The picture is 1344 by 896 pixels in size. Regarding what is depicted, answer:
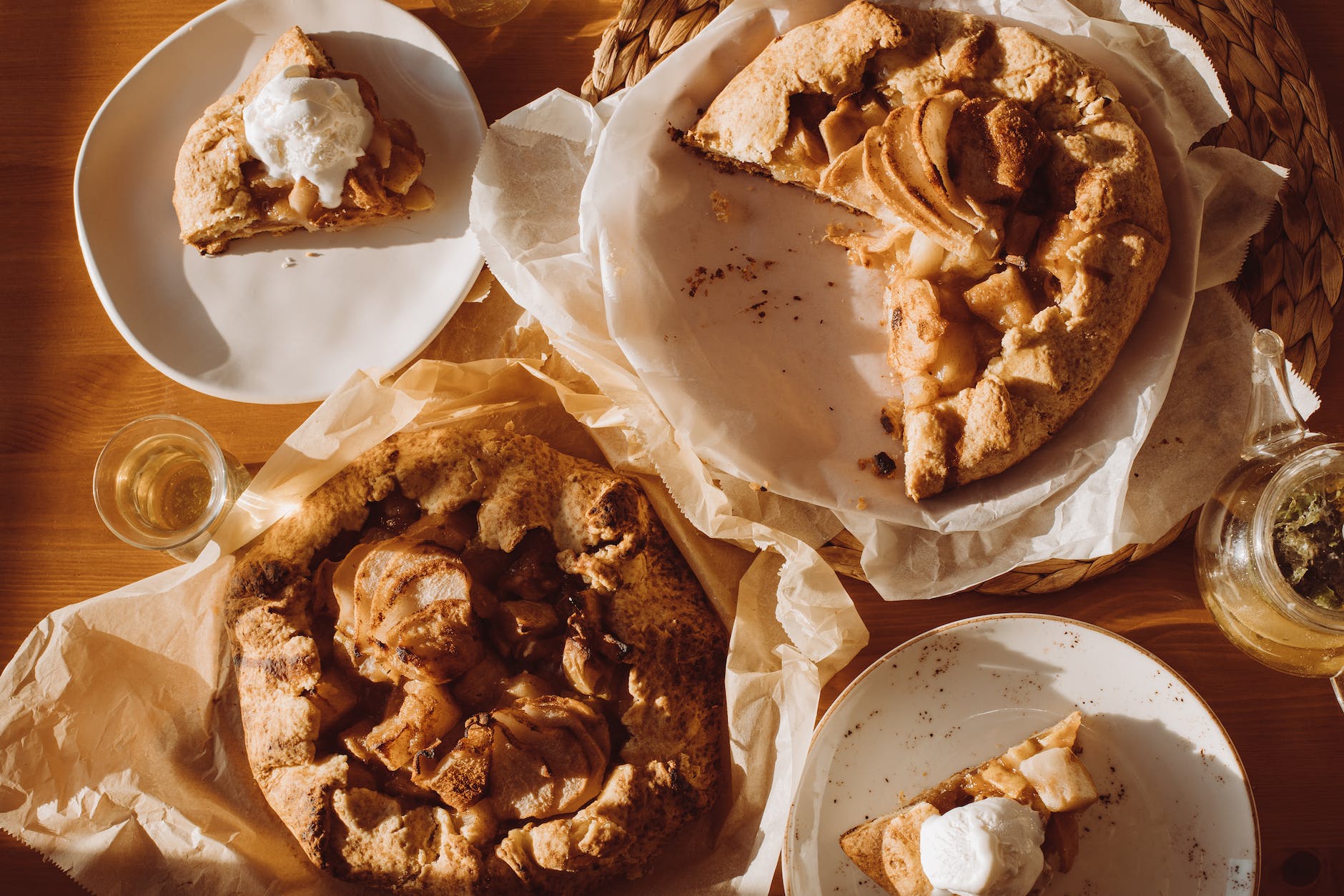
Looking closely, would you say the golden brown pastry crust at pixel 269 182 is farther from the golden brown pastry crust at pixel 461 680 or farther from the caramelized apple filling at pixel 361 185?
the golden brown pastry crust at pixel 461 680

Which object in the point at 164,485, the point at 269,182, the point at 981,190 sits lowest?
the point at 164,485

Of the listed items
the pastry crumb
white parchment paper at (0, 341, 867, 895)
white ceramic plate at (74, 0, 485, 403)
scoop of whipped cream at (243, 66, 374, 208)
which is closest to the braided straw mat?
white parchment paper at (0, 341, 867, 895)

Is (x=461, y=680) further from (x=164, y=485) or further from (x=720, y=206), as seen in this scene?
(x=720, y=206)

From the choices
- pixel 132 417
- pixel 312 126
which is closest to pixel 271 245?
pixel 312 126

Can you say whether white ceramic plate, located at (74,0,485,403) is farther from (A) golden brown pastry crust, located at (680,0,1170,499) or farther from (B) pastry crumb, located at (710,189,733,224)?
(A) golden brown pastry crust, located at (680,0,1170,499)

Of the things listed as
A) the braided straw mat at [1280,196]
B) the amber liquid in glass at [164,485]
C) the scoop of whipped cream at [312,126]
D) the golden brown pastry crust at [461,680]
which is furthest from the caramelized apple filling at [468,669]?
the scoop of whipped cream at [312,126]

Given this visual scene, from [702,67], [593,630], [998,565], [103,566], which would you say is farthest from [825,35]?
[103,566]
